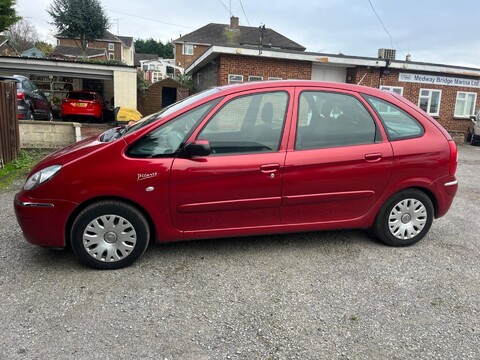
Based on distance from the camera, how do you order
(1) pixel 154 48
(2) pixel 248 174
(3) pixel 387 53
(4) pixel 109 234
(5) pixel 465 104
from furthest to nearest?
(1) pixel 154 48
(5) pixel 465 104
(3) pixel 387 53
(2) pixel 248 174
(4) pixel 109 234

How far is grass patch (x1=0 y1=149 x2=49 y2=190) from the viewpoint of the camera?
258 inches

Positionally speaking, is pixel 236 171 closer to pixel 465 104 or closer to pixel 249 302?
pixel 249 302

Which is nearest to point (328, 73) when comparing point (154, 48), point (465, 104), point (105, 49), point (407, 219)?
point (465, 104)

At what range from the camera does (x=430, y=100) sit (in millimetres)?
18641

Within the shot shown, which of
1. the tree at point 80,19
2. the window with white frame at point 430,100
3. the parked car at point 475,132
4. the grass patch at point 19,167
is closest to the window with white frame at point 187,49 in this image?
the tree at point 80,19

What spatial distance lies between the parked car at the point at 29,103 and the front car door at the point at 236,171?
9.03 meters

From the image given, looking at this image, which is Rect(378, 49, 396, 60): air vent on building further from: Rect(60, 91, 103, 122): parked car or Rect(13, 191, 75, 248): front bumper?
Rect(13, 191, 75, 248): front bumper

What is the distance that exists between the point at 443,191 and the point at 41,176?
390cm

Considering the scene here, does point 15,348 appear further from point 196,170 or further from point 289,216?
point 289,216

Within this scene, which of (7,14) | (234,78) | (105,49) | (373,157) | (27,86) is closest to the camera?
(373,157)

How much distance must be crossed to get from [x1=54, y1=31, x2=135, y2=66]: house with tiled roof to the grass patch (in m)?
38.6

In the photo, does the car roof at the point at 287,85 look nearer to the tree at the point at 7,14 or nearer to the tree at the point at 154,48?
the tree at the point at 7,14

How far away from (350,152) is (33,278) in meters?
3.05

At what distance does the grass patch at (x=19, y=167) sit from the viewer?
655 centimetres
